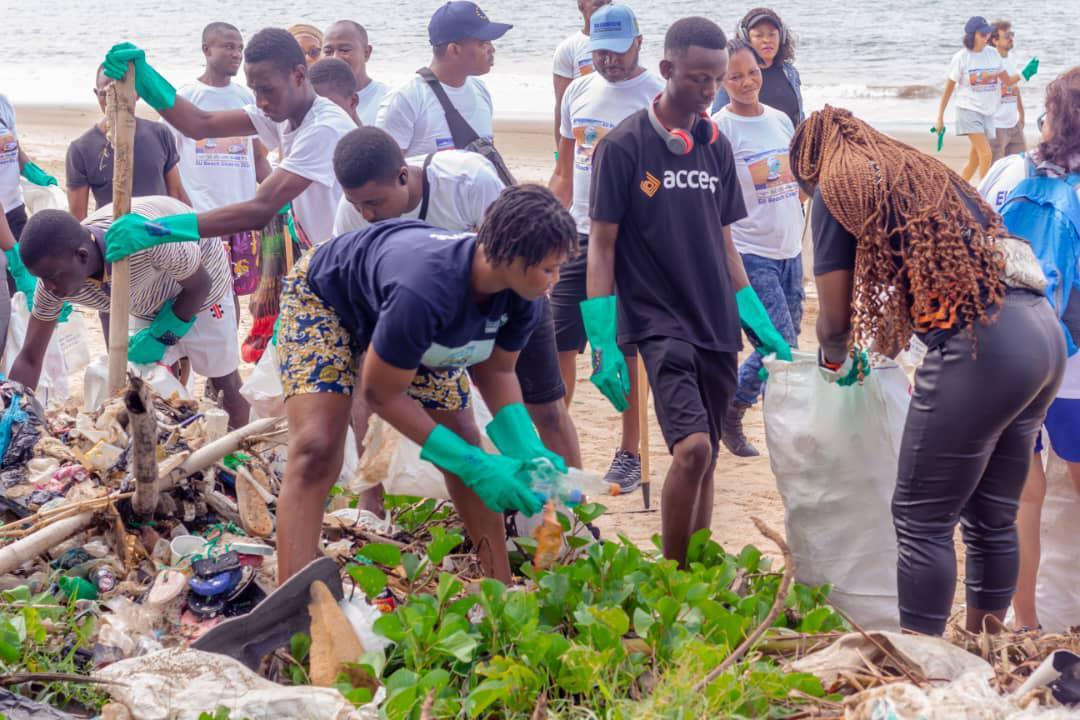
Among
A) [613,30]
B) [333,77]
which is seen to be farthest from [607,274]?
[333,77]

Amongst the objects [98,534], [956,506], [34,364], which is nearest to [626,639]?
[956,506]

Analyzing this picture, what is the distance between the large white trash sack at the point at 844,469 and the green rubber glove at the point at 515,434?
2.91 feet

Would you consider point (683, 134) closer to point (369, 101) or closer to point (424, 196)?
point (424, 196)

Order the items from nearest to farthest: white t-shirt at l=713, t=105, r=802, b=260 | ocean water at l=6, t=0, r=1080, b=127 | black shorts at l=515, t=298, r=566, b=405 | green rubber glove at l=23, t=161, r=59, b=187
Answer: black shorts at l=515, t=298, r=566, b=405 < white t-shirt at l=713, t=105, r=802, b=260 < green rubber glove at l=23, t=161, r=59, b=187 < ocean water at l=6, t=0, r=1080, b=127

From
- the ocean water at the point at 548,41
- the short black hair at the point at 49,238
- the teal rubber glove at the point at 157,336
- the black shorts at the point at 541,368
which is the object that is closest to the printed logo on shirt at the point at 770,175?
the black shorts at the point at 541,368

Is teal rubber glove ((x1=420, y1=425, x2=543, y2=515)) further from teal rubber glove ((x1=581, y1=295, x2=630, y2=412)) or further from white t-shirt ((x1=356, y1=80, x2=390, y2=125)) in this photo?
white t-shirt ((x1=356, y1=80, x2=390, y2=125))

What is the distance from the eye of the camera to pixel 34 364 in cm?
488

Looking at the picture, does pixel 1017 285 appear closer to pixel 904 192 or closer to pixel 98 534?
pixel 904 192

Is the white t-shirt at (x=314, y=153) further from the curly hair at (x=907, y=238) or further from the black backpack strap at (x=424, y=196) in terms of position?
the curly hair at (x=907, y=238)

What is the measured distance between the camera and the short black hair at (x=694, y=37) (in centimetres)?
395

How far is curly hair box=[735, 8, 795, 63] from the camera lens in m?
6.14

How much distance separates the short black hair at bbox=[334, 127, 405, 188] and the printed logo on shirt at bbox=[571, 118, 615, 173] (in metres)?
1.62

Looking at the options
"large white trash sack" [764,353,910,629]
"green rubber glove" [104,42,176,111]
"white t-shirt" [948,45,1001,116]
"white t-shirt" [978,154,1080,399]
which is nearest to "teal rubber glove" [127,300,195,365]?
"green rubber glove" [104,42,176,111]

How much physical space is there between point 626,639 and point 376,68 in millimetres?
24994
